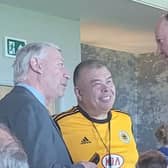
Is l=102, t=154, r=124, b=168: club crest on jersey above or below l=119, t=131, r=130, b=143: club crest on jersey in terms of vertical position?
below

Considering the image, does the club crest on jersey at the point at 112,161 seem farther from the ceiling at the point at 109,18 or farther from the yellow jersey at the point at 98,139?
the ceiling at the point at 109,18

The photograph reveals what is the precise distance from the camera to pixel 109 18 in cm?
602

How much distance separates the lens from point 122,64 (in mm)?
8031

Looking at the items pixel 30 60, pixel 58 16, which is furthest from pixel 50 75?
pixel 58 16

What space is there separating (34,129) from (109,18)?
3.89 metres

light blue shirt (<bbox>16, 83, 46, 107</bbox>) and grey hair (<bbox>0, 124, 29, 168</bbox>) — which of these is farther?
light blue shirt (<bbox>16, 83, 46, 107</bbox>)

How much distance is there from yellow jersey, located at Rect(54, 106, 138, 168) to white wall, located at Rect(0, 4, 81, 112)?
2.15 metres

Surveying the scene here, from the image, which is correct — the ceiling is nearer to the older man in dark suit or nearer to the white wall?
the white wall

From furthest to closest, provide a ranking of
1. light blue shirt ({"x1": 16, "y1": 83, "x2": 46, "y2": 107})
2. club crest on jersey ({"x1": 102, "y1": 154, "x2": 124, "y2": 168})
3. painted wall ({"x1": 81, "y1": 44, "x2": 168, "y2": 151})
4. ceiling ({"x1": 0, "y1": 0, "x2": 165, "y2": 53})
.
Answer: painted wall ({"x1": 81, "y1": 44, "x2": 168, "y2": 151}) → ceiling ({"x1": 0, "y1": 0, "x2": 165, "y2": 53}) → club crest on jersey ({"x1": 102, "y1": 154, "x2": 124, "y2": 168}) → light blue shirt ({"x1": 16, "y1": 83, "x2": 46, "y2": 107})

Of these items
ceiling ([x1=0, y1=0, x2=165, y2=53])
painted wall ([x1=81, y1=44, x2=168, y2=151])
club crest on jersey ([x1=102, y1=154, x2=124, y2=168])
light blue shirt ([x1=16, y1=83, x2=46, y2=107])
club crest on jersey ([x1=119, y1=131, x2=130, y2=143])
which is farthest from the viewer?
painted wall ([x1=81, y1=44, x2=168, y2=151])

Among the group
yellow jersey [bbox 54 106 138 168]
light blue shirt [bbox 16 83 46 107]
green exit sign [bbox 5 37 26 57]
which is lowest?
yellow jersey [bbox 54 106 138 168]

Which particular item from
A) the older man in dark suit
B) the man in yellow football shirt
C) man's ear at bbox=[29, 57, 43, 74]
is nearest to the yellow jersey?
the man in yellow football shirt

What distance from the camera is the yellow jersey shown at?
287 cm

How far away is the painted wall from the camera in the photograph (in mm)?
8023
